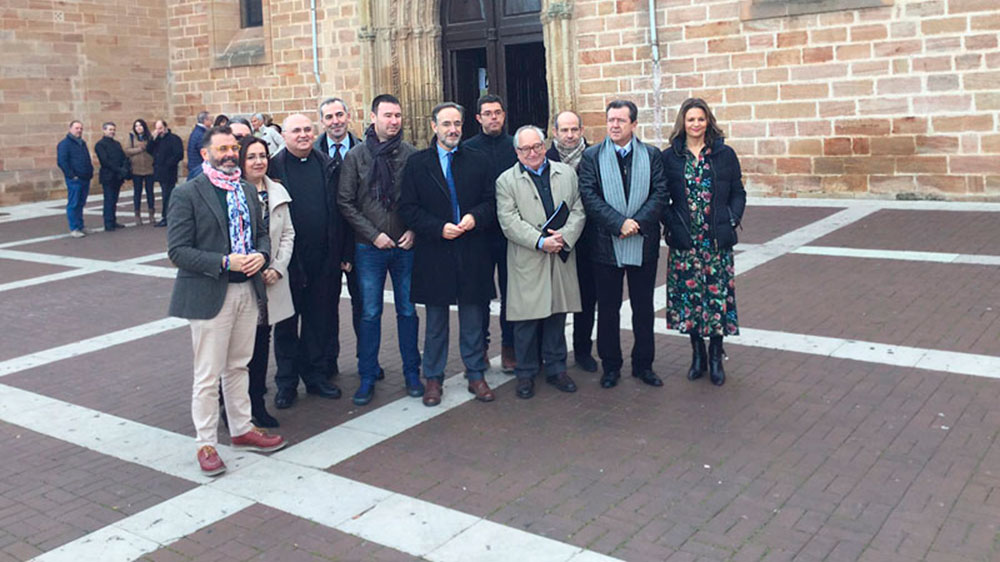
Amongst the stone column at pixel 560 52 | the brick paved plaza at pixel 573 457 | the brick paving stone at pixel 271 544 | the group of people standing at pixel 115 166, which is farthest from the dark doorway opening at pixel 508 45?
the brick paving stone at pixel 271 544

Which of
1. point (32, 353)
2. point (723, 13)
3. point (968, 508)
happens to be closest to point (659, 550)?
point (968, 508)

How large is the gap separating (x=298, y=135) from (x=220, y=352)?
1.57 m

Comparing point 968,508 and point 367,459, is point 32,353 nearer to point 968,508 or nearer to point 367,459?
point 367,459

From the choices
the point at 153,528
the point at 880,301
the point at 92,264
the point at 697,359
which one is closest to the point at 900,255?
the point at 880,301

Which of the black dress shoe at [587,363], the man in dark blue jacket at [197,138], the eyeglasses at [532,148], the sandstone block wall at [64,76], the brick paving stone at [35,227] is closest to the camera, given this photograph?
the eyeglasses at [532,148]

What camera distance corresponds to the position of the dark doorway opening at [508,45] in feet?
59.7

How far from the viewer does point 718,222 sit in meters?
6.12

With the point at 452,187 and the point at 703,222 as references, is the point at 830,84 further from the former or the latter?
the point at 452,187

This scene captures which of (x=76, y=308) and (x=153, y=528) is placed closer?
(x=153, y=528)

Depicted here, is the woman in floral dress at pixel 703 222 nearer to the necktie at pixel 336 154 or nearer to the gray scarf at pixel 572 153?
the gray scarf at pixel 572 153

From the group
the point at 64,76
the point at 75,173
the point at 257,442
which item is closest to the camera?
the point at 257,442

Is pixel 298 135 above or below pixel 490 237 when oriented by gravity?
above

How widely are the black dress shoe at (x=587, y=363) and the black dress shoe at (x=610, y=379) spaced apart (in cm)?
37

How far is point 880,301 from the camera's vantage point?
322 inches
